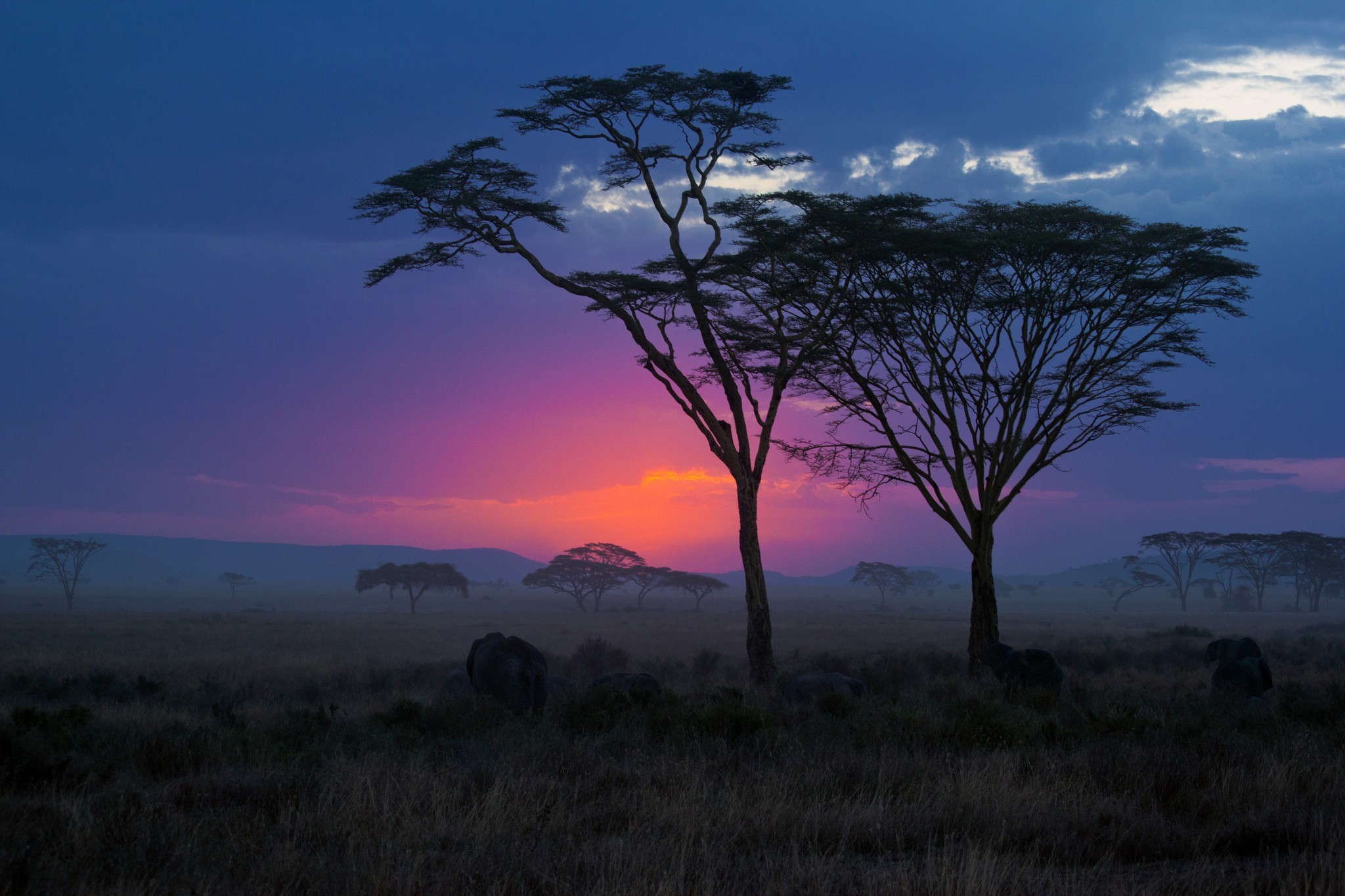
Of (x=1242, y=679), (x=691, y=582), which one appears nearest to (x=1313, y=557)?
(x=691, y=582)

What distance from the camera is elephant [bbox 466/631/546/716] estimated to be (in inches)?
549

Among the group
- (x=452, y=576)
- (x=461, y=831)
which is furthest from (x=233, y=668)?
(x=452, y=576)

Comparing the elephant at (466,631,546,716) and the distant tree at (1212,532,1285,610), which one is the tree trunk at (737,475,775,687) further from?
the distant tree at (1212,532,1285,610)

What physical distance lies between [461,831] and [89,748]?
5511mm

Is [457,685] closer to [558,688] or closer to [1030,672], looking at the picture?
[558,688]

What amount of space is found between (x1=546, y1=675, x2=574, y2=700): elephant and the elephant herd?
0.06ft

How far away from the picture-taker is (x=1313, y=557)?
77.7m

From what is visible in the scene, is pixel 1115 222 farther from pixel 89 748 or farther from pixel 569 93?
pixel 89 748

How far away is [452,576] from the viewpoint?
8438 centimetres

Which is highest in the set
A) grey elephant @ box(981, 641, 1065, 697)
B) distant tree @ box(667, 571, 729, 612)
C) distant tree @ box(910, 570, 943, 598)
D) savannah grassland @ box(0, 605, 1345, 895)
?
savannah grassland @ box(0, 605, 1345, 895)

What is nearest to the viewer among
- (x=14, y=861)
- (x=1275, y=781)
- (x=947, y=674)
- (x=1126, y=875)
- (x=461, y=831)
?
(x=14, y=861)

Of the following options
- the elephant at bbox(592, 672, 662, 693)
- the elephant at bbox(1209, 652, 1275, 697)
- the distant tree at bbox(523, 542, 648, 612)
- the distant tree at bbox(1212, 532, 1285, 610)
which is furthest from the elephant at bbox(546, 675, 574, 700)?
the distant tree at bbox(1212, 532, 1285, 610)

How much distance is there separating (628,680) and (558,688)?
1.67 metres

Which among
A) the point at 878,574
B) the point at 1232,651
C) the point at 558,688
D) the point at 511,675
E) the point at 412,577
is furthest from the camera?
the point at 878,574
